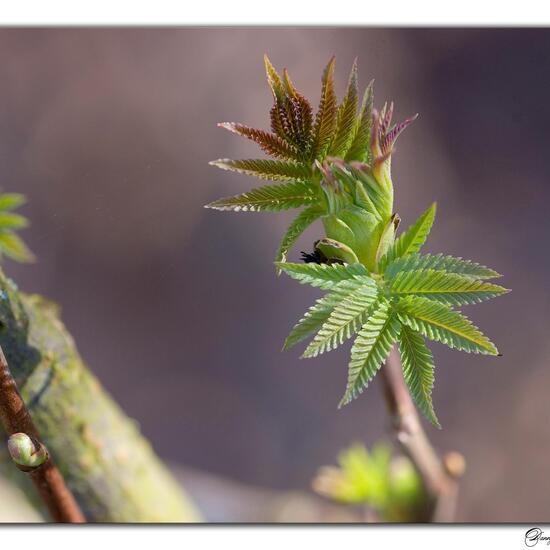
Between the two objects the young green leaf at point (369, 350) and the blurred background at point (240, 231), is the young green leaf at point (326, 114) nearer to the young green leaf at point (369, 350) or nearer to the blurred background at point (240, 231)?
the young green leaf at point (369, 350)

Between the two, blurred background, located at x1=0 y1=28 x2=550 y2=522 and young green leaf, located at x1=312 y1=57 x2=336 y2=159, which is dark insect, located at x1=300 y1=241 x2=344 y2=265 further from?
blurred background, located at x1=0 y1=28 x2=550 y2=522

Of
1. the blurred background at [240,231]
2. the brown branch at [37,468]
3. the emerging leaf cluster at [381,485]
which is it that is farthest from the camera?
the blurred background at [240,231]

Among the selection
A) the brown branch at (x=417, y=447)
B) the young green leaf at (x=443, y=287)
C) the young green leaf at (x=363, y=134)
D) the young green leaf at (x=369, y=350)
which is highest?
the young green leaf at (x=363, y=134)

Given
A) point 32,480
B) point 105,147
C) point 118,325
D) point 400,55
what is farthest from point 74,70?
point 32,480

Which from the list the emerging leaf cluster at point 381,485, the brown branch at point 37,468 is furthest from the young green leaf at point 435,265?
the brown branch at point 37,468

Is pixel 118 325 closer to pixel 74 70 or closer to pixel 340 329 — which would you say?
pixel 74 70

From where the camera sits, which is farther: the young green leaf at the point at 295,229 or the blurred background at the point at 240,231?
the blurred background at the point at 240,231

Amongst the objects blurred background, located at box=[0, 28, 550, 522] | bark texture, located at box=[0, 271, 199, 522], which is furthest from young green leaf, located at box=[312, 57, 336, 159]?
blurred background, located at box=[0, 28, 550, 522]
